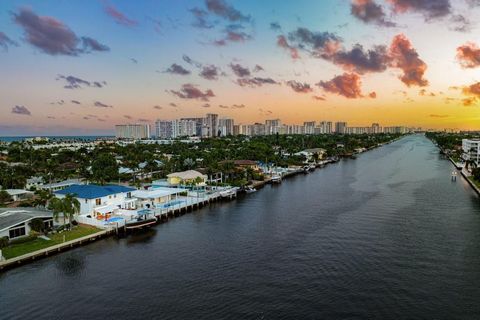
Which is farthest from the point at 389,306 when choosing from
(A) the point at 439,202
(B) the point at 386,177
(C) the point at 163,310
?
(B) the point at 386,177

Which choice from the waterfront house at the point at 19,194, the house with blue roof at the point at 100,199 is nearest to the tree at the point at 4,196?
the waterfront house at the point at 19,194

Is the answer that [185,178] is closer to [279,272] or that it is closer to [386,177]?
[279,272]

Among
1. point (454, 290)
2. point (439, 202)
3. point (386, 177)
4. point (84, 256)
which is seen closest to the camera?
point (454, 290)

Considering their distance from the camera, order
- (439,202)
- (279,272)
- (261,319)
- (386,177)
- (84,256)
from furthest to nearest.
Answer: (386,177), (439,202), (84,256), (279,272), (261,319)

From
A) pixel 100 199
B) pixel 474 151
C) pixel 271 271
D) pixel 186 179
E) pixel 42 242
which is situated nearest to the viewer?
pixel 271 271

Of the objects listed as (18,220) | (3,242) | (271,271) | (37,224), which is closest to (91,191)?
(37,224)

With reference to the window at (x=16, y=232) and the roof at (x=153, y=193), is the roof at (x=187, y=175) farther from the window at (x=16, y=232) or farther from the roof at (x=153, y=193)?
the window at (x=16, y=232)

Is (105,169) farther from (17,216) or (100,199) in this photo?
(17,216)

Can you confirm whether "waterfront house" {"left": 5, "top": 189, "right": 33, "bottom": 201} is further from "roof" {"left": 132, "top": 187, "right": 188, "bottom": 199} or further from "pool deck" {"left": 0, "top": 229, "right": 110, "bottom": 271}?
"pool deck" {"left": 0, "top": 229, "right": 110, "bottom": 271}
